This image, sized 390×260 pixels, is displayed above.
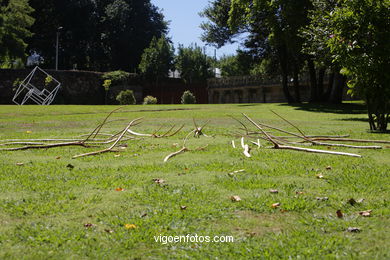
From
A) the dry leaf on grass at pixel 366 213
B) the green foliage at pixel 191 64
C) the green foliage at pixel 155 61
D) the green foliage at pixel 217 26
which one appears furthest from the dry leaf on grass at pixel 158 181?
the green foliage at pixel 191 64

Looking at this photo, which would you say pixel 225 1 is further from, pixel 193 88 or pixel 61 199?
pixel 61 199

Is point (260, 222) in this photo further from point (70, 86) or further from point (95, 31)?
point (95, 31)

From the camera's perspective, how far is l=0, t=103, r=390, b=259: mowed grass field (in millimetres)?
2494

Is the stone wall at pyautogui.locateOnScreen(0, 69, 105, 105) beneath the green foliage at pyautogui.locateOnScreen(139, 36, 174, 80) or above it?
beneath

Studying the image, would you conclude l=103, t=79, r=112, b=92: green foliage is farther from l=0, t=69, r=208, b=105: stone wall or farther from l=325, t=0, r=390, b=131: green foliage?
l=325, t=0, r=390, b=131: green foliage

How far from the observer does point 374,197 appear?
355 cm

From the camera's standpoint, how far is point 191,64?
53312mm

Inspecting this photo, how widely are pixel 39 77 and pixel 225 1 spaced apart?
1793 cm

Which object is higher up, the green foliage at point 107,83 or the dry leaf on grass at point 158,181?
the green foliage at point 107,83

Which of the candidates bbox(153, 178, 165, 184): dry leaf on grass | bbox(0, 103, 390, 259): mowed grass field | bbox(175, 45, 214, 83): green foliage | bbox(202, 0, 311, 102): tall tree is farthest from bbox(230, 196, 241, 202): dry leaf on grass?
bbox(175, 45, 214, 83): green foliage

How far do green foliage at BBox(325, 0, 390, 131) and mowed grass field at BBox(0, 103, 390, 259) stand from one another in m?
4.69

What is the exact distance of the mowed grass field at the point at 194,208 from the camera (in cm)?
249

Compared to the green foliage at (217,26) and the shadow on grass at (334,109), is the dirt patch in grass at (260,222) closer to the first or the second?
the shadow on grass at (334,109)

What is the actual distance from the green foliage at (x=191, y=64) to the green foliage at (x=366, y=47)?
43.7 meters
